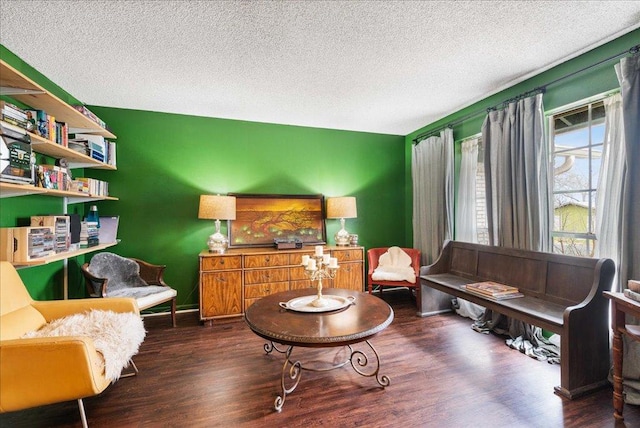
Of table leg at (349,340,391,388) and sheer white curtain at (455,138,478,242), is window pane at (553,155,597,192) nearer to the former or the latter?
sheer white curtain at (455,138,478,242)

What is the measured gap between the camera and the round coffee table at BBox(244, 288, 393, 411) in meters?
1.64

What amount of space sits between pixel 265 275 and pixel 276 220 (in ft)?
2.67

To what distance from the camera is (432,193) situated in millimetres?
3799

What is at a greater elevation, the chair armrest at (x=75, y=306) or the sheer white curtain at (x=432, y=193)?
the sheer white curtain at (x=432, y=193)

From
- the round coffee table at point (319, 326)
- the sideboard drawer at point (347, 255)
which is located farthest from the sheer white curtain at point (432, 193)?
the round coffee table at point (319, 326)

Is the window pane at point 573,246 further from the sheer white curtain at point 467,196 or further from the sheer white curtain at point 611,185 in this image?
the sheer white curtain at point 467,196

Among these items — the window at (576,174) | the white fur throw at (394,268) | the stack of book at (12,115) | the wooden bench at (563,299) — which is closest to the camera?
the stack of book at (12,115)

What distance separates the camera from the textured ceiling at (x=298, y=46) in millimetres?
1756

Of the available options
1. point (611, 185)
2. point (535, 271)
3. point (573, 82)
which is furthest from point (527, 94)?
point (535, 271)

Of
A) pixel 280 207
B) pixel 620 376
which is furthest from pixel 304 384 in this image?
pixel 280 207

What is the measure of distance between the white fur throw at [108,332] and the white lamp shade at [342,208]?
2439 millimetres

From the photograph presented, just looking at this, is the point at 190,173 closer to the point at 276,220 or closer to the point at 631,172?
the point at 276,220

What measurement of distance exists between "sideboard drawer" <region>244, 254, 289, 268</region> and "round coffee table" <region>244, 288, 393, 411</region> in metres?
0.96

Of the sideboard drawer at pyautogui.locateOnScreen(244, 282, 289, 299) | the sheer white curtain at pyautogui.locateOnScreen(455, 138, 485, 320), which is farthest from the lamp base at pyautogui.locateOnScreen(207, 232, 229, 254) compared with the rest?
the sheer white curtain at pyautogui.locateOnScreen(455, 138, 485, 320)
